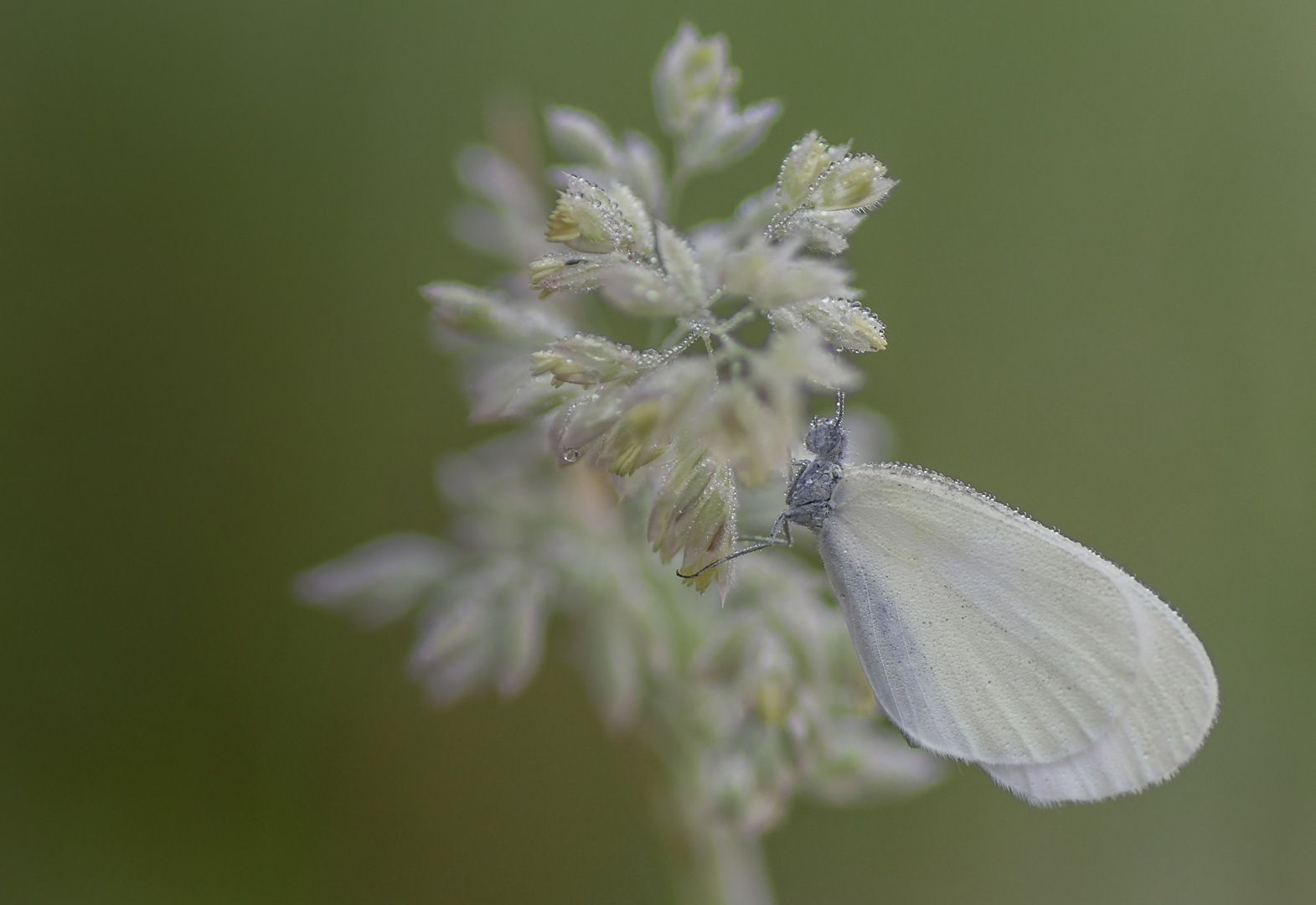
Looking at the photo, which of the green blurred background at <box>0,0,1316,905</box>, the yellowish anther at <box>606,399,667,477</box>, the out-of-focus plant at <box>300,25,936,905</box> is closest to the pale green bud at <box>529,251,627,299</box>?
the out-of-focus plant at <box>300,25,936,905</box>

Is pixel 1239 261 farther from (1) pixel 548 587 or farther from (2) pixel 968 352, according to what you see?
(1) pixel 548 587

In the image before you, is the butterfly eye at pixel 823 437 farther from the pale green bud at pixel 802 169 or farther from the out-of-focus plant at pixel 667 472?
the pale green bud at pixel 802 169

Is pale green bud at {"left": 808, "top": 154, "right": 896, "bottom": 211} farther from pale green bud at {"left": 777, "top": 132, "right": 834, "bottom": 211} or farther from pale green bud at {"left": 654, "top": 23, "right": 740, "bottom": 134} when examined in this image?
pale green bud at {"left": 654, "top": 23, "right": 740, "bottom": 134}

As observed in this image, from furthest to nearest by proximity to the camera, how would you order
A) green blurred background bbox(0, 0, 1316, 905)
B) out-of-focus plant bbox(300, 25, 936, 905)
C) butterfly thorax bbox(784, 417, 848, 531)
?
1. green blurred background bbox(0, 0, 1316, 905)
2. butterfly thorax bbox(784, 417, 848, 531)
3. out-of-focus plant bbox(300, 25, 936, 905)

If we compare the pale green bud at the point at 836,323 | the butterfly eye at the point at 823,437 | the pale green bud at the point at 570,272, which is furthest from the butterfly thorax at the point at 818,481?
the pale green bud at the point at 570,272

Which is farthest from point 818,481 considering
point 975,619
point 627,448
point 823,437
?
point 627,448

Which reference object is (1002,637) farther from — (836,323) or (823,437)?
(836,323)

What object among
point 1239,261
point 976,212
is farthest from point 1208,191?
point 976,212

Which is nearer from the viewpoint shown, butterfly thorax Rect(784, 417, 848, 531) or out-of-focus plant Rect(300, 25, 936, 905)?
out-of-focus plant Rect(300, 25, 936, 905)
